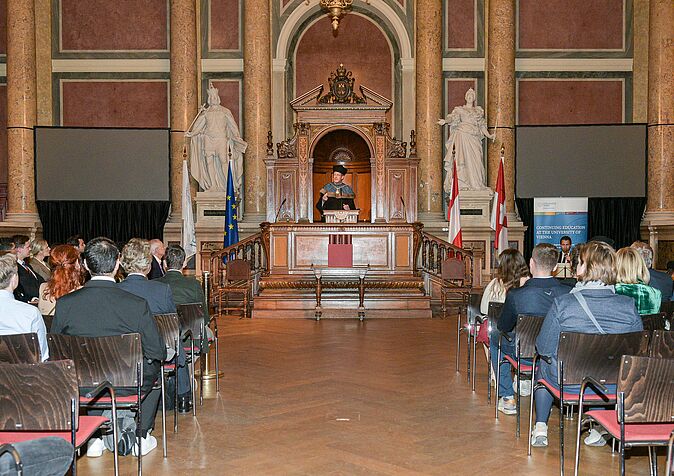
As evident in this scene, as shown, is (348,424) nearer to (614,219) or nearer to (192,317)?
(192,317)

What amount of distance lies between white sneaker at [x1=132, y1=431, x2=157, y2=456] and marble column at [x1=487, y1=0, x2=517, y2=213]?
1233 cm

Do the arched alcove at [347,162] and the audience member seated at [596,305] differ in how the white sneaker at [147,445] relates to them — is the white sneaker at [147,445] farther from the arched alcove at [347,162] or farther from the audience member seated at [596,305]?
the arched alcove at [347,162]

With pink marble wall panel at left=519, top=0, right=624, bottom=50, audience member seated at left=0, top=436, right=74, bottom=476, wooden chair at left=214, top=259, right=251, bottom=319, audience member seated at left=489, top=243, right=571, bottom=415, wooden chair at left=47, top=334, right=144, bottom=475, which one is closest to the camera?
audience member seated at left=0, top=436, right=74, bottom=476

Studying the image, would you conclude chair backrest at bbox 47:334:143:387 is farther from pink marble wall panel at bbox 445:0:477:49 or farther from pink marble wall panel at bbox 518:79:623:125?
pink marble wall panel at bbox 518:79:623:125

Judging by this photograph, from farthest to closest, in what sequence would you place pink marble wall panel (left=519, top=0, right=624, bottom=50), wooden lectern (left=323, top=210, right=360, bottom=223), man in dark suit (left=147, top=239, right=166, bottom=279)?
pink marble wall panel (left=519, top=0, right=624, bottom=50), wooden lectern (left=323, top=210, right=360, bottom=223), man in dark suit (left=147, top=239, right=166, bottom=279)

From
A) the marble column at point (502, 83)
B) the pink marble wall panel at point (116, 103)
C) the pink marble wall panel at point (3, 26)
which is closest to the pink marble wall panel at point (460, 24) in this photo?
the marble column at point (502, 83)

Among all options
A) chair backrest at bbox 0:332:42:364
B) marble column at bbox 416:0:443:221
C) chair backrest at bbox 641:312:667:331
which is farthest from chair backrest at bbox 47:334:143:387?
marble column at bbox 416:0:443:221

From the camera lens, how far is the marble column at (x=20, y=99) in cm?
1600

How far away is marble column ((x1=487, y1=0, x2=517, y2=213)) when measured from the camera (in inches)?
639

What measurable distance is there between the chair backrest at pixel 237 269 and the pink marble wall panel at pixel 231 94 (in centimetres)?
480

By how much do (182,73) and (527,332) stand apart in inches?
497

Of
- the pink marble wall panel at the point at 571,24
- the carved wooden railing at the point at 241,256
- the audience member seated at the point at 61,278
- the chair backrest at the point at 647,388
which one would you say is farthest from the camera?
the pink marble wall panel at the point at 571,24

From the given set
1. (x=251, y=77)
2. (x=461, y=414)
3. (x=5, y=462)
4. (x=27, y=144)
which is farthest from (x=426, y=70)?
(x=5, y=462)

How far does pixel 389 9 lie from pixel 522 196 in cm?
531
